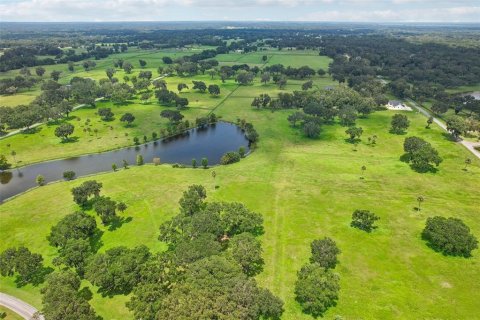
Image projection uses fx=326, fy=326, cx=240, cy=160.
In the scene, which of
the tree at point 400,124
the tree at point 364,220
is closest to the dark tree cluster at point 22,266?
the tree at point 364,220

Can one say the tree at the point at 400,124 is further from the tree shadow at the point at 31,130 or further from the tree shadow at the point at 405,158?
the tree shadow at the point at 31,130

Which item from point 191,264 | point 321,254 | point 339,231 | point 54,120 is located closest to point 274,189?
point 339,231

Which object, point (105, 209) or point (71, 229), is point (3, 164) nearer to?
point (105, 209)

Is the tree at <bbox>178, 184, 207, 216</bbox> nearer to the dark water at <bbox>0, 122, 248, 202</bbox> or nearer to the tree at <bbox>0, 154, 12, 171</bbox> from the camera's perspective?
the dark water at <bbox>0, 122, 248, 202</bbox>

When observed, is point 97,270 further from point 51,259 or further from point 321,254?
point 321,254

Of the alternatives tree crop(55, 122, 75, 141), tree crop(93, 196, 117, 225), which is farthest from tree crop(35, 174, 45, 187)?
tree crop(55, 122, 75, 141)
